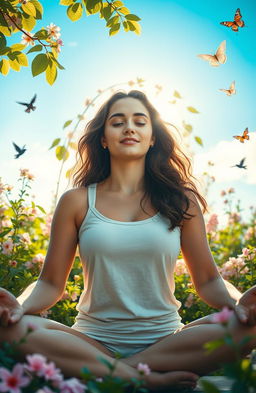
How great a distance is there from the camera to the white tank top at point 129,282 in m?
2.16

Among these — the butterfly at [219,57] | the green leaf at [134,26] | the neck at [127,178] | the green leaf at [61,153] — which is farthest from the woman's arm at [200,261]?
the green leaf at [61,153]

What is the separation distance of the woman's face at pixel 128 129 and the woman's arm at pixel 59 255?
1.26ft

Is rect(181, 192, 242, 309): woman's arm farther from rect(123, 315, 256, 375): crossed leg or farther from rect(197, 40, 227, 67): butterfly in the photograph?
rect(197, 40, 227, 67): butterfly

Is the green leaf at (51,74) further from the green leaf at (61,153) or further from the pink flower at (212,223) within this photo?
the pink flower at (212,223)

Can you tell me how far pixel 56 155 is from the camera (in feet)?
12.1

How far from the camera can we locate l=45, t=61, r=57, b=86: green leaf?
2218 mm

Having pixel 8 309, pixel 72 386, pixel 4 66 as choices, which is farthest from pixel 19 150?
pixel 72 386

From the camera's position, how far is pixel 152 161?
268 cm

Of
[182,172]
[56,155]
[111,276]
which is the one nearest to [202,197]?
[182,172]

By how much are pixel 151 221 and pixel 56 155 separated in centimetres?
163

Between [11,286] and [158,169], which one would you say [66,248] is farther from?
[11,286]

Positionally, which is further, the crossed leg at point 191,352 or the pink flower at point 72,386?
the crossed leg at point 191,352

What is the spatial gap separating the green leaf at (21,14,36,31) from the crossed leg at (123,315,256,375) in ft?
5.78

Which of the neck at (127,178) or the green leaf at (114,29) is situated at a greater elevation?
the green leaf at (114,29)
